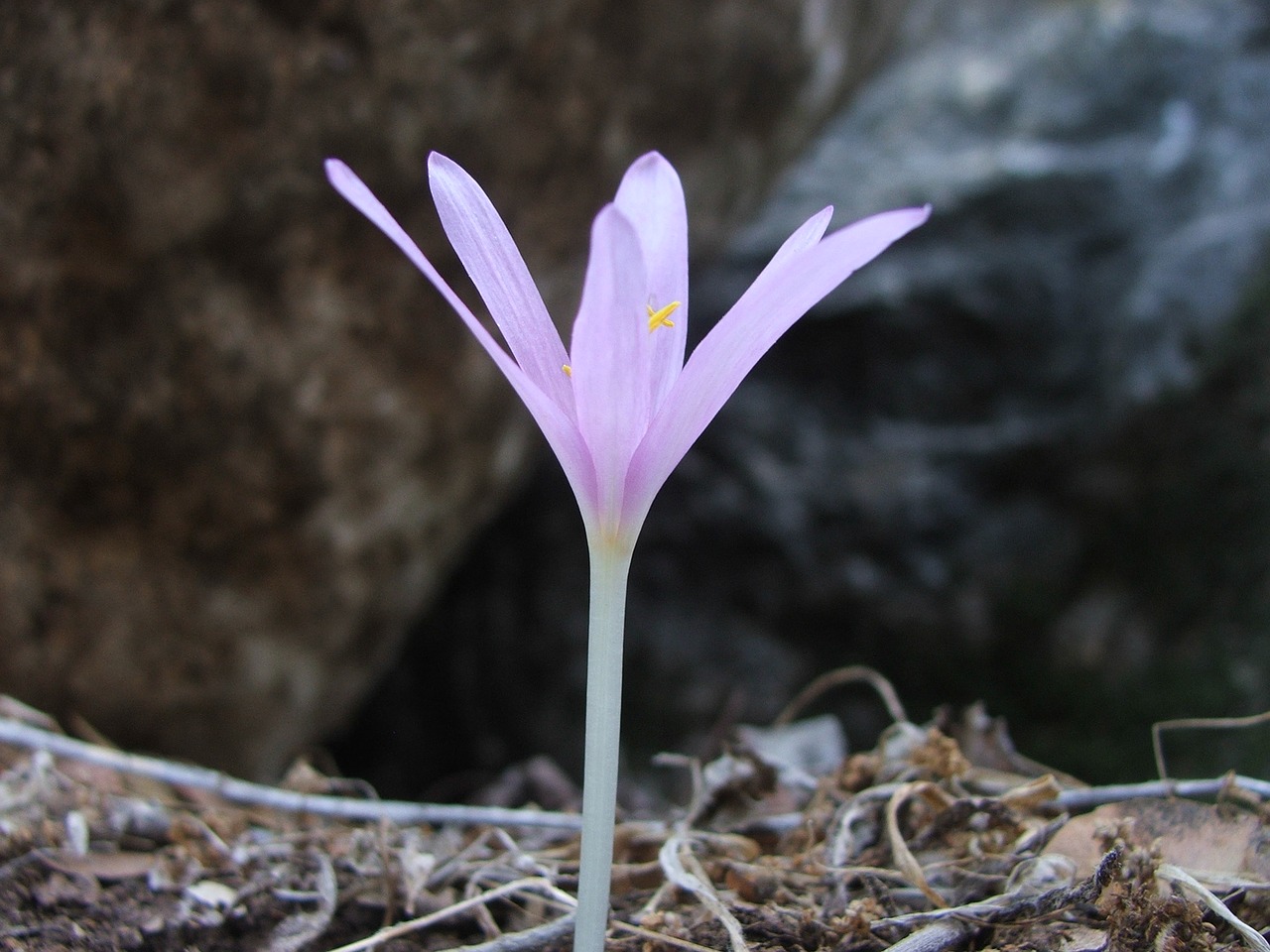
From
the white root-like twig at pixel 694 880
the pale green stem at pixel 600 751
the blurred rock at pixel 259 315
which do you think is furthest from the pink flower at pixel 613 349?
the blurred rock at pixel 259 315

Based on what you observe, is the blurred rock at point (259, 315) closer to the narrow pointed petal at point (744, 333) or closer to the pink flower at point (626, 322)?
the pink flower at point (626, 322)

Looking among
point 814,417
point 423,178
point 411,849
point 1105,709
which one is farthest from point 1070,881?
point 814,417

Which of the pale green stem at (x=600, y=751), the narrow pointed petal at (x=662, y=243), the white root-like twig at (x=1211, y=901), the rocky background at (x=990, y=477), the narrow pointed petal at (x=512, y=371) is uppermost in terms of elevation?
the rocky background at (x=990, y=477)

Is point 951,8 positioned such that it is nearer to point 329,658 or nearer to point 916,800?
point 329,658

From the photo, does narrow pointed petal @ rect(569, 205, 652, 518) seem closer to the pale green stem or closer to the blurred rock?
the pale green stem

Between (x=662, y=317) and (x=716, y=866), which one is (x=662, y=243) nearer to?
(x=662, y=317)
